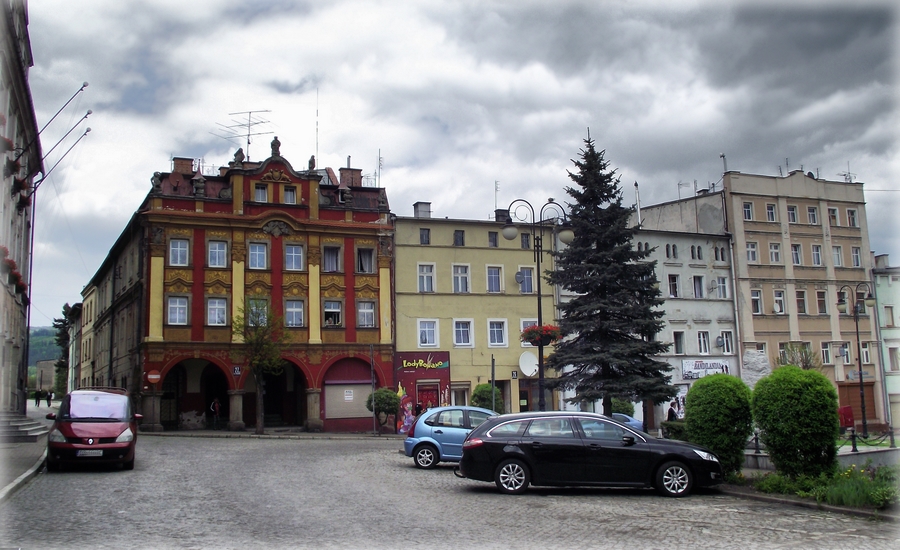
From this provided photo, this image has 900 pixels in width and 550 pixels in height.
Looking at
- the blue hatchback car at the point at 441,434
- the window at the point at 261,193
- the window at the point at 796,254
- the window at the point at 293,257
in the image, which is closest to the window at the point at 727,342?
the window at the point at 796,254

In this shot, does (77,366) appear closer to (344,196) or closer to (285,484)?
(344,196)

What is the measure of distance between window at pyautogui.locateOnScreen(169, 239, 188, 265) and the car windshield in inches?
894

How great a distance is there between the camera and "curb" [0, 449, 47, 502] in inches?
557

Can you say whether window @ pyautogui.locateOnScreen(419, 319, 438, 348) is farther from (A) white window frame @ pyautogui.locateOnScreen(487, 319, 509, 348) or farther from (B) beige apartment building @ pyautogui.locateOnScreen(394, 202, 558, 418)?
(A) white window frame @ pyautogui.locateOnScreen(487, 319, 509, 348)

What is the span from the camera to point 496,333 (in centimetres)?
4725

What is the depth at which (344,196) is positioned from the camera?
46.3m

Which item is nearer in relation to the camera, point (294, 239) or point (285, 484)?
point (285, 484)

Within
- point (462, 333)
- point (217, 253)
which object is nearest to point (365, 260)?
point (462, 333)

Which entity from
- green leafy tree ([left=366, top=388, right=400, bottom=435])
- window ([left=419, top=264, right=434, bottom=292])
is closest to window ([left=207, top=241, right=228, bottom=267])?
green leafy tree ([left=366, top=388, right=400, bottom=435])

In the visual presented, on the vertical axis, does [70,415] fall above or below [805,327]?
below

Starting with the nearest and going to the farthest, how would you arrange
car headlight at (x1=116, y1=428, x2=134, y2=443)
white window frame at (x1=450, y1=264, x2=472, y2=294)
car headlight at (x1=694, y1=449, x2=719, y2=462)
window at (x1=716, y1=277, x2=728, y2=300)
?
car headlight at (x1=694, y1=449, x2=719, y2=462) < car headlight at (x1=116, y1=428, x2=134, y2=443) < white window frame at (x1=450, y1=264, x2=472, y2=294) < window at (x1=716, y1=277, x2=728, y2=300)

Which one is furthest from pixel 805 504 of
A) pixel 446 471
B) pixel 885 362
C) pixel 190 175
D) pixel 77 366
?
pixel 77 366

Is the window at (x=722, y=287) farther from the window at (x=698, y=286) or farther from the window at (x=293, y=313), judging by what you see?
the window at (x=293, y=313)

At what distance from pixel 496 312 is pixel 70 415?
3028 cm
